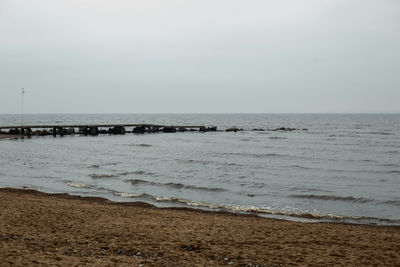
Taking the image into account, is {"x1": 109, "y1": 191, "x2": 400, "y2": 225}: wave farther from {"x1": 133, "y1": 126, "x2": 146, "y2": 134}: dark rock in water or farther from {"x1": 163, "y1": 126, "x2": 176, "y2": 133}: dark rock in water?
{"x1": 163, "y1": 126, "x2": 176, "y2": 133}: dark rock in water

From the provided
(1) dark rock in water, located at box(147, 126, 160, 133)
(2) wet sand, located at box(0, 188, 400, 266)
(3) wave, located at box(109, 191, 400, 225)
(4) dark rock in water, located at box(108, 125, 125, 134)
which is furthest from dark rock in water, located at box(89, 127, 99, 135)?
(2) wet sand, located at box(0, 188, 400, 266)

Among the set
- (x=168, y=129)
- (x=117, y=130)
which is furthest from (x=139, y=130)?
(x=168, y=129)

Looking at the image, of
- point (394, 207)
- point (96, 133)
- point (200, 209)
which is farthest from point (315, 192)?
point (96, 133)

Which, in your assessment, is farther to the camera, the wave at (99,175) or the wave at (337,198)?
the wave at (99,175)

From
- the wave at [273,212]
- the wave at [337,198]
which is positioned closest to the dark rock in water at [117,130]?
the wave at [273,212]

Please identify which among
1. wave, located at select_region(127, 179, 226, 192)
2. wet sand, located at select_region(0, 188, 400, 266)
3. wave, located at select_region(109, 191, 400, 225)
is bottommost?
wave, located at select_region(109, 191, 400, 225)

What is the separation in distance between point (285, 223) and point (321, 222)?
1.70m

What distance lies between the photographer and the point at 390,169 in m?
24.9

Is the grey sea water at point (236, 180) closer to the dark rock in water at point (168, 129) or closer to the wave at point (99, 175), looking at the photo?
the wave at point (99, 175)

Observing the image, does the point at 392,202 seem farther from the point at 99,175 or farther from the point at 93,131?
the point at 93,131

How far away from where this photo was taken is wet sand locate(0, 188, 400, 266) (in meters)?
7.38

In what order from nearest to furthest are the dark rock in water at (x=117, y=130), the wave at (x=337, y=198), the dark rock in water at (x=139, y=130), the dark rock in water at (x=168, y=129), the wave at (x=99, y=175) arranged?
the wave at (x=337, y=198)
the wave at (x=99, y=175)
the dark rock in water at (x=117, y=130)
the dark rock in water at (x=139, y=130)
the dark rock in water at (x=168, y=129)

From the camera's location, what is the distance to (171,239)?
906 centimetres

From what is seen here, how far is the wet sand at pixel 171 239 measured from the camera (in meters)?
7.38
